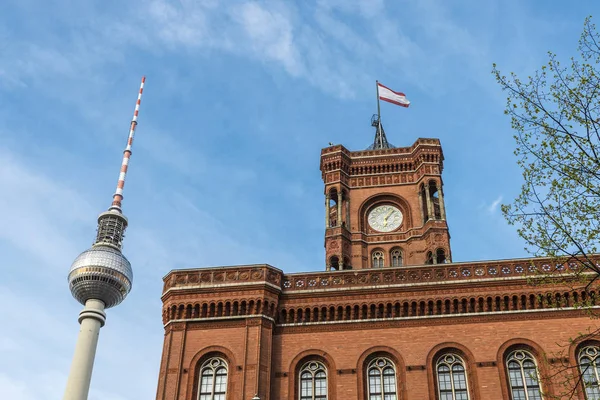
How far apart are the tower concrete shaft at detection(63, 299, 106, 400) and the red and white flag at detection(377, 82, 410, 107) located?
1129 inches

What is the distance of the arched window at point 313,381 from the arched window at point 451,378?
5407 mm

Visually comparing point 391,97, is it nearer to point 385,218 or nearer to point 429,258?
point 385,218

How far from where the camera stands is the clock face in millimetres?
49750

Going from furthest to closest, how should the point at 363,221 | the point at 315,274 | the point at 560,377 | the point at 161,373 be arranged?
the point at 363,221 → the point at 315,274 → the point at 161,373 → the point at 560,377

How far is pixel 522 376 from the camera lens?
97.7 ft

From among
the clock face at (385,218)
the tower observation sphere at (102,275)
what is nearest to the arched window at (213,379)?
the tower observation sphere at (102,275)

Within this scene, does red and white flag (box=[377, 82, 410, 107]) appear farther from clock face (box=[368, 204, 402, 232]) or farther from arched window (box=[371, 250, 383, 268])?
arched window (box=[371, 250, 383, 268])

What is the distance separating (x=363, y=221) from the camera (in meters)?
50.2

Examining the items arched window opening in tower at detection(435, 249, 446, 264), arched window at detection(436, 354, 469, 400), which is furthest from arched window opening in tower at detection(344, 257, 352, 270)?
arched window at detection(436, 354, 469, 400)

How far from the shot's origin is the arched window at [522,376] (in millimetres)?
29172

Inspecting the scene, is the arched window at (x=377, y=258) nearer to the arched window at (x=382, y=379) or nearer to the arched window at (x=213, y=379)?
the arched window at (x=382, y=379)

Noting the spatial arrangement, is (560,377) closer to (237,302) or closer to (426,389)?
(426,389)

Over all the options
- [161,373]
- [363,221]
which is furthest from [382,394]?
[363,221]

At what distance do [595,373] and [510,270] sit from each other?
6075mm
